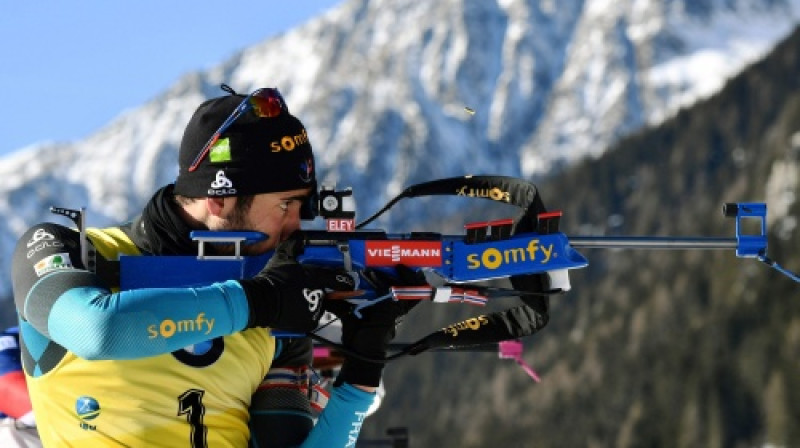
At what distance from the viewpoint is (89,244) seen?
5133 mm

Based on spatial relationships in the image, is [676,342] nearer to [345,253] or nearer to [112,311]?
[345,253]

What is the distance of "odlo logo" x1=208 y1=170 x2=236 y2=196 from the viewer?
5.22 meters

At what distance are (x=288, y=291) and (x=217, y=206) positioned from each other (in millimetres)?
544

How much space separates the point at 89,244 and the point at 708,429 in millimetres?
118023

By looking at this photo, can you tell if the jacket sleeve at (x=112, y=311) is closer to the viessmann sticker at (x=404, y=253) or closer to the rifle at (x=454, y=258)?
the rifle at (x=454, y=258)

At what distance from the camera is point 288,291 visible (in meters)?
4.97

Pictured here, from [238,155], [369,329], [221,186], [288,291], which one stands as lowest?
[369,329]

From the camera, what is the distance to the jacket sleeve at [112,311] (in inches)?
183

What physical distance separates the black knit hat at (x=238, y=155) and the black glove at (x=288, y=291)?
0.26 m

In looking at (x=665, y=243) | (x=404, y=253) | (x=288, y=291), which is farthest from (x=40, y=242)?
(x=665, y=243)

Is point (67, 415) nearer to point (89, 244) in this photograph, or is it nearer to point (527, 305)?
point (89, 244)

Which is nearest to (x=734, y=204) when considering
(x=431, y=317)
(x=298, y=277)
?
(x=298, y=277)

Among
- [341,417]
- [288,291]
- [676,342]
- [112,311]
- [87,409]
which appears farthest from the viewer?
[676,342]

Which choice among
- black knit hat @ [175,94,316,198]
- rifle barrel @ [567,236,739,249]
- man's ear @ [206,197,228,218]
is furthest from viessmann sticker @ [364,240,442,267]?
rifle barrel @ [567,236,739,249]
